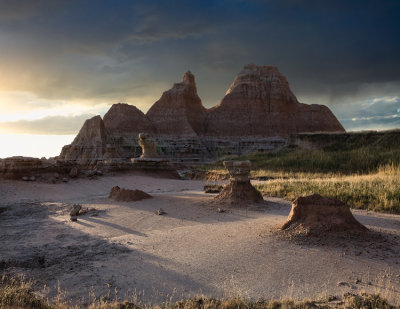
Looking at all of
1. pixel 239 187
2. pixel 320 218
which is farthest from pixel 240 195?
pixel 320 218

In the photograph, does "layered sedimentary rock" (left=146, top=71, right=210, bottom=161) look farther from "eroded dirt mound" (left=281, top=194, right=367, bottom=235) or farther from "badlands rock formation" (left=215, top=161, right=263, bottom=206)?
"eroded dirt mound" (left=281, top=194, right=367, bottom=235)

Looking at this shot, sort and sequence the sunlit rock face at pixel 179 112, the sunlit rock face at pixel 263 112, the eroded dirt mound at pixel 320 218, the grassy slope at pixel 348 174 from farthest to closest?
the sunlit rock face at pixel 263 112 < the sunlit rock face at pixel 179 112 < the grassy slope at pixel 348 174 < the eroded dirt mound at pixel 320 218

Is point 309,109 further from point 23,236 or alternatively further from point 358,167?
point 23,236

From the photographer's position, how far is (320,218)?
7.30m

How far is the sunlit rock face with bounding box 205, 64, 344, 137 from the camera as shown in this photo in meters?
86.9

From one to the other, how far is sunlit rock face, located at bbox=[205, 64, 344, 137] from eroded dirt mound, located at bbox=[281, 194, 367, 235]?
260 ft

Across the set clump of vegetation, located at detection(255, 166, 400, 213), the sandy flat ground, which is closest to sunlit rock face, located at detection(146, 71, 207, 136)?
clump of vegetation, located at detection(255, 166, 400, 213)

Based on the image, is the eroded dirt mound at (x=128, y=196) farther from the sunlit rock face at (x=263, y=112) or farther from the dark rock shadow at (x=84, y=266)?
the sunlit rock face at (x=263, y=112)

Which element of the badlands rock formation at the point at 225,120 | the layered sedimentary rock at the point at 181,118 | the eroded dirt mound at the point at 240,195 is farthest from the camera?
the badlands rock formation at the point at 225,120

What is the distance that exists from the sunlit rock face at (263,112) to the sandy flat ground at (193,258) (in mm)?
78218

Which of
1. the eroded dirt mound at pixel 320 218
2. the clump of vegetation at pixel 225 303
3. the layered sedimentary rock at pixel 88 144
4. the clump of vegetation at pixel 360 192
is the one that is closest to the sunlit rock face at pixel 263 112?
the layered sedimentary rock at pixel 88 144

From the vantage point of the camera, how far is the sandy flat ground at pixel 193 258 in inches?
190

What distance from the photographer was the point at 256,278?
520 centimetres

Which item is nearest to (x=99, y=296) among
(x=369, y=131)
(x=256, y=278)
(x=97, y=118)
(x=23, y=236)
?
(x=256, y=278)
